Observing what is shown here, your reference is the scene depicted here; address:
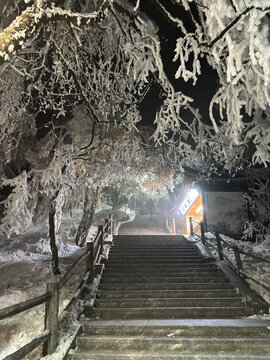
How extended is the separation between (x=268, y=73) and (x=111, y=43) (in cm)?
383

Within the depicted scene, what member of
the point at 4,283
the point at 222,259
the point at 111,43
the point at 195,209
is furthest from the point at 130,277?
the point at 195,209

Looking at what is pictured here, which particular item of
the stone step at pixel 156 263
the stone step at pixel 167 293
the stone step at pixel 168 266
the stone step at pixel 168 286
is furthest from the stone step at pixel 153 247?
the stone step at pixel 167 293

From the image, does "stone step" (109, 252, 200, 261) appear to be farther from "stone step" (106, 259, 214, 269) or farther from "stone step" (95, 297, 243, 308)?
"stone step" (95, 297, 243, 308)

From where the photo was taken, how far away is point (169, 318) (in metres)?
4.86

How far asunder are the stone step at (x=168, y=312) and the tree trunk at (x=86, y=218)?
8.02 metres

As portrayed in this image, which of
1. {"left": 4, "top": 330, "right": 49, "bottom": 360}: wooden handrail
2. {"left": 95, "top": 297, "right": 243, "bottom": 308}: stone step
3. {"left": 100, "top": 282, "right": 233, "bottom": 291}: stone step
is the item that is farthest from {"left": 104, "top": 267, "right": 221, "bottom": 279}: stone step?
{"left": 4, "top": 330, "right": 49, "bottom": 360}: wooden handrail

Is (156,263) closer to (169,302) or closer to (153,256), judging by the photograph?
(153,256)

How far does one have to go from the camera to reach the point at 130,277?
23.4 feet

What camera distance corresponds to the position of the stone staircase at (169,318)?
3.75 meters

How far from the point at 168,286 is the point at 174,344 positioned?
8.76ft

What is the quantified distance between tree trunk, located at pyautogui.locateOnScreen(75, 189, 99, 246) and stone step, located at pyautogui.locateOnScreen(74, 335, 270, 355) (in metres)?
9.09

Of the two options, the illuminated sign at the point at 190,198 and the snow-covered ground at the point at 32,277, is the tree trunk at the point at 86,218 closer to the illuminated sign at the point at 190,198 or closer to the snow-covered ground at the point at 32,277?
the snow-covered ground at the point at 32,277

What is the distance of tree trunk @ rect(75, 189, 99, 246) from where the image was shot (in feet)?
42.0

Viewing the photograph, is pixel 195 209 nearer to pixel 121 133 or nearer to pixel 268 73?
pixel 121 133
